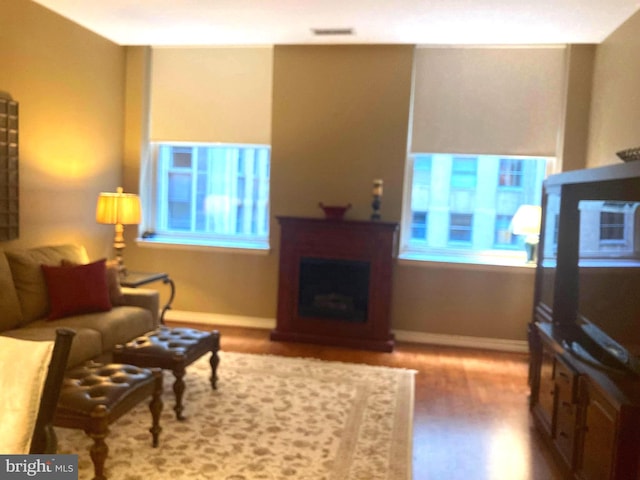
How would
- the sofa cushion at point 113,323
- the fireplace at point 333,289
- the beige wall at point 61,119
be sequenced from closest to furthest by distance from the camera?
the sofa cushion at point 113,323 < the beige wall at point 61,119 < the fireplace at point 333,289

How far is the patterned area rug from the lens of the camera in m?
2.64

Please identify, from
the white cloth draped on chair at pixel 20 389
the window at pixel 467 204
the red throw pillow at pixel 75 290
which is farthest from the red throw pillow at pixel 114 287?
the window at pixel 467 204

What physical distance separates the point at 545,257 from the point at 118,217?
3.24 meters

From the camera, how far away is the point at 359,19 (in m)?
4.18

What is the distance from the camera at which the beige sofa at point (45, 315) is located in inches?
131

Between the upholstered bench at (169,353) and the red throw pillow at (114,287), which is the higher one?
the red throw pillow at (114,287)

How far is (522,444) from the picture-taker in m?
3.05

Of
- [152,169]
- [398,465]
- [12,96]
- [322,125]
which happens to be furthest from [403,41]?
[398,465]

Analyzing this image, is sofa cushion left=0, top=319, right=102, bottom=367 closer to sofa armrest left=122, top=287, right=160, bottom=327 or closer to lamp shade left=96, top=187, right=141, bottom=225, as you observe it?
sofa armrest left=122, top=287, right=160, bottom=327

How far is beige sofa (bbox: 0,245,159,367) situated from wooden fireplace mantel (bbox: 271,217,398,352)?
4.55 feet

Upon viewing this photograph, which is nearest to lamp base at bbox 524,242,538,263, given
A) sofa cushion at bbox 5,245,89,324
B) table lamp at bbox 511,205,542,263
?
table lamp at bbox 511,205,542,263

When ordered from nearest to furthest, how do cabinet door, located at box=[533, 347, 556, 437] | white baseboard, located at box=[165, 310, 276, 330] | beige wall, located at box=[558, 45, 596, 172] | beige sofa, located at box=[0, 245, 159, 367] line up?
cabinet door, located at box=[533, 347, 556, 437], beige sofa, located at box=[0, 245, 159, 367], beige wall, located at box=[558, 45, 596, 172], white baseboard, located at box=[165, 310, 276, 330]

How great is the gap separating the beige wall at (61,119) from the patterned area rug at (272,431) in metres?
1.73

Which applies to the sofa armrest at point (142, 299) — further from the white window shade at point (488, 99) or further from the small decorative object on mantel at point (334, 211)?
the white window shade at point (488, 99)
